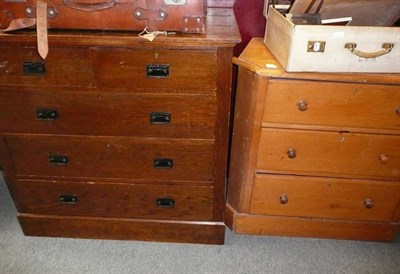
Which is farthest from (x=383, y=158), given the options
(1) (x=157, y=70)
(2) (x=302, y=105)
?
(1) (x=157, y=70)

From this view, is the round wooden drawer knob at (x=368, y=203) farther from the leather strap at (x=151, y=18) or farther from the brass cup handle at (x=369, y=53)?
the leather strap at (x=151, y=18)

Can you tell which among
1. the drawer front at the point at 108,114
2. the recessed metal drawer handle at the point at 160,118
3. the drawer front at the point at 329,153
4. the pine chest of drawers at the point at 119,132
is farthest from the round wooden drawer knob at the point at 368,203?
the recessed metal drawer handle at the point at 160,118

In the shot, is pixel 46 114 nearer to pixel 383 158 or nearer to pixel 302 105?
pixel 302 105

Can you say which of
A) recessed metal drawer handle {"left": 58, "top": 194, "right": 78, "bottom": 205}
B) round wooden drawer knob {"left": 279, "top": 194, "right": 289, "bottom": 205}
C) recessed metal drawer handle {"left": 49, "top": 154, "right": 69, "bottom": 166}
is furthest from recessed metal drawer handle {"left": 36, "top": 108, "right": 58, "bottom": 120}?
round wooden drawer knob {"left": 279, "top": 194, "right": 289, "bottom": 205}

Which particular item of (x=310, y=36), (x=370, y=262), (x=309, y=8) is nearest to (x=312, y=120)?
(x=310, y=36)

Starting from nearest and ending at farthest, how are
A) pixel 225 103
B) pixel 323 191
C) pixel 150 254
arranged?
pixel 225 103
pixel 323 191
pixel 150 254

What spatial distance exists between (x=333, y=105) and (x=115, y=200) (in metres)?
1.19

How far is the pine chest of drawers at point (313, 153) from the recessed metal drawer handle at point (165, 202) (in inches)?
14.4

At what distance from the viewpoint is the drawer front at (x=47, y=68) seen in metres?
1.37

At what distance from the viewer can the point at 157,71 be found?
1389 mm

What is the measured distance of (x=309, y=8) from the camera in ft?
4.95

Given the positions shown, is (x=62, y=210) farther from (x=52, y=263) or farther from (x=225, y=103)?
(x=225, y=103)

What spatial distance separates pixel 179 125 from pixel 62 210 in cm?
86

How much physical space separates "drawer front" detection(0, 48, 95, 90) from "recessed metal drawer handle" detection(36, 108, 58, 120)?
4.4 inches
